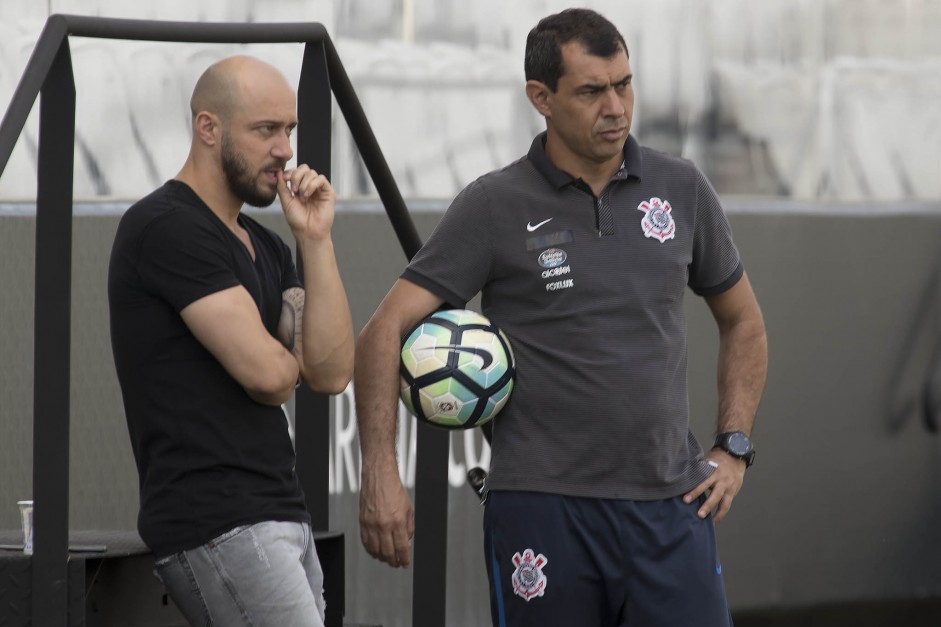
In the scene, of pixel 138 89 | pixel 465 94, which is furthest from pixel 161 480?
pixel 465 94

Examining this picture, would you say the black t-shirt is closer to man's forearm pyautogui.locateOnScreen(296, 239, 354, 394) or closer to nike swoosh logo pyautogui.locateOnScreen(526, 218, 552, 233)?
man's forearm pyautogui.locateOnScreen(296, 239, 354, 394)

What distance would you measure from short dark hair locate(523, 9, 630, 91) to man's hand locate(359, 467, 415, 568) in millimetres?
1035

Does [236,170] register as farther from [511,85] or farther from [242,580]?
[511,85]

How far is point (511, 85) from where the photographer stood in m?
6.23

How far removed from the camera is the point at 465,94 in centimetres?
614

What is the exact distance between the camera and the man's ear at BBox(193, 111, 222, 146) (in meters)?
3.20

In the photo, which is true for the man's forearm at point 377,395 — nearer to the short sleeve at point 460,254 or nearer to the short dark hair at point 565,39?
the short sleeve at point 460,254

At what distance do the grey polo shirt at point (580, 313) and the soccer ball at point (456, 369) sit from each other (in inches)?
2.4

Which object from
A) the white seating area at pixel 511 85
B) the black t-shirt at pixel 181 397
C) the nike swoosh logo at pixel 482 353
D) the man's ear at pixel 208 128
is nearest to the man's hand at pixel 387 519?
the nike swoosh logo at pixel 482 353

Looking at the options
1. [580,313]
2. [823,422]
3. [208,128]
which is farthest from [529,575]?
[823,422]

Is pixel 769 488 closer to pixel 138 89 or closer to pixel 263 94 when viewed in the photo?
pixel 138 89

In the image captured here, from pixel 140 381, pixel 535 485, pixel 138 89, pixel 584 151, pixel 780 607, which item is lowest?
pixel 780 607

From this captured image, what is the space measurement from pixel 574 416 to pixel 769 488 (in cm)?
350

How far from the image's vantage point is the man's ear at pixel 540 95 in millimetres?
3760
